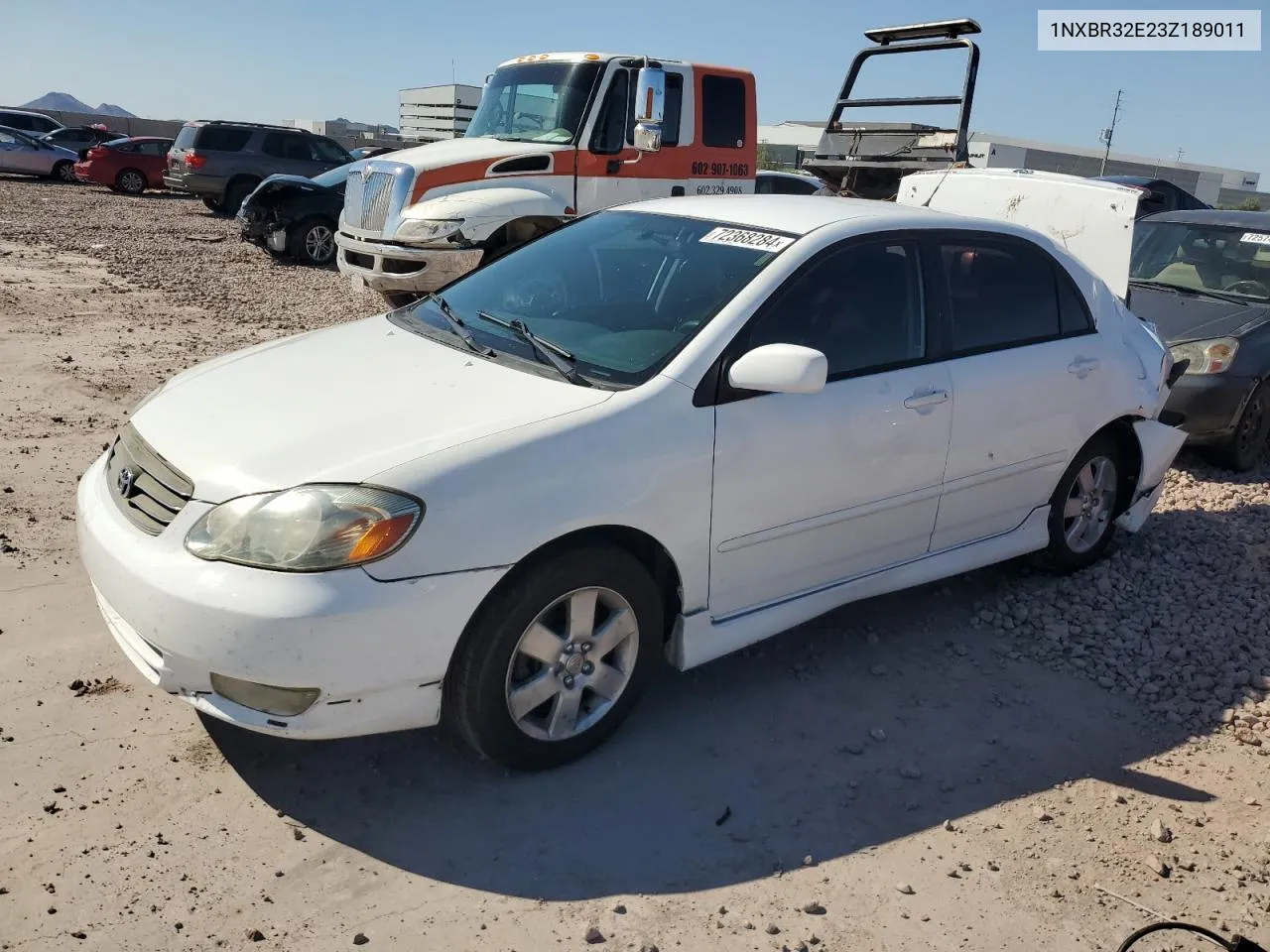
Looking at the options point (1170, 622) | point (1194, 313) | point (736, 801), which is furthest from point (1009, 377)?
point (1194, 313)

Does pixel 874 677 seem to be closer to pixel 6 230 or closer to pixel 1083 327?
pixel 1083 327

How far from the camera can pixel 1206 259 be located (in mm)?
7562

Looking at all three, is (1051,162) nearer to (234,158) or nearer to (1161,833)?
(234,158)

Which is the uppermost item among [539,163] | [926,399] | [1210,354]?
[539,163]

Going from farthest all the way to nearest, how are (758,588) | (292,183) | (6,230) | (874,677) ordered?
(6,230)
(292,183)
(874,677)
(758,588)

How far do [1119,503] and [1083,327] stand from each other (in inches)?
37.3

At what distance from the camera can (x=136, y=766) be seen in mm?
3156

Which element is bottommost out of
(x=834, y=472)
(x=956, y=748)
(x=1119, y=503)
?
(x=956, y=748)

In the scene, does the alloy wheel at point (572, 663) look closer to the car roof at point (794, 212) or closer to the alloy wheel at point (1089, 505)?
the car roof at point (794, 212)

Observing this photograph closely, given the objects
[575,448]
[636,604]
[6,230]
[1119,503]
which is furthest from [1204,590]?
[6,230]

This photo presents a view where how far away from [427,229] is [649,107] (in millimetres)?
2179

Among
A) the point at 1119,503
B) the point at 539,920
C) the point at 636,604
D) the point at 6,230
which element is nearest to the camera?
the point at 539,920

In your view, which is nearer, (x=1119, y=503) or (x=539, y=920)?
(x=539, y=920)

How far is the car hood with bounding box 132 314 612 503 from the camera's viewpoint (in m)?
2.90
